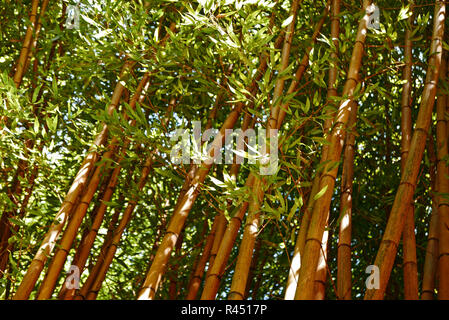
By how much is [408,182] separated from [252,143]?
710 mm

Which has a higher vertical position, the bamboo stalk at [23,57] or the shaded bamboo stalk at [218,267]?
the bamboo stalk at [23,57]

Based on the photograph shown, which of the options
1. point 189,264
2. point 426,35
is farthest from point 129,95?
point 426,35

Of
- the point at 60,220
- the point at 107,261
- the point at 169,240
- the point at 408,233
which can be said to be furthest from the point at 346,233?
the point at 107,261

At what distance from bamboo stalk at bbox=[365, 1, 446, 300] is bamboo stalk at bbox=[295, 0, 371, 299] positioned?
0.21m

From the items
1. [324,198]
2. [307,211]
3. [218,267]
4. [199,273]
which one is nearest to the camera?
[324,198]

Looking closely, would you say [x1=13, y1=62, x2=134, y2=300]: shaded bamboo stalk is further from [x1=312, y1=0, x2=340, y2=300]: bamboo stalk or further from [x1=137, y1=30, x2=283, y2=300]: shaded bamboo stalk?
[x1=312, y1=0, x2=340, y2=300]: bamboo stalk

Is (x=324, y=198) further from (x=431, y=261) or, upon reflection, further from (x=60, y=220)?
(x=60, y=220)

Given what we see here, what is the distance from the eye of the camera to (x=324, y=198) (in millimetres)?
1813

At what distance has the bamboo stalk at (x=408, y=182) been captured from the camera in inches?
67.2

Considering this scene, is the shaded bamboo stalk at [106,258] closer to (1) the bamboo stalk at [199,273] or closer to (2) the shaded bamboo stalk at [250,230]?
(1) the bamboo stalk at [199,273]

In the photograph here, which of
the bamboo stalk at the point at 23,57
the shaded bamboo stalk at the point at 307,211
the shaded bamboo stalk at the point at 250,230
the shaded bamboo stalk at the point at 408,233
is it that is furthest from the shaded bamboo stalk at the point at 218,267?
the bamboo stalk at the point at 23,57

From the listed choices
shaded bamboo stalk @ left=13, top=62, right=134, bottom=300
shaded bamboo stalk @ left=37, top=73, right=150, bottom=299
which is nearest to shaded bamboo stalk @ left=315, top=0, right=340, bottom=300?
shaded bamboo stalk @ left=37, top=73, right=150, bottom=299

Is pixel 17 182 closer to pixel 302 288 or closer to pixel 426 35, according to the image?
pixel 302 288
